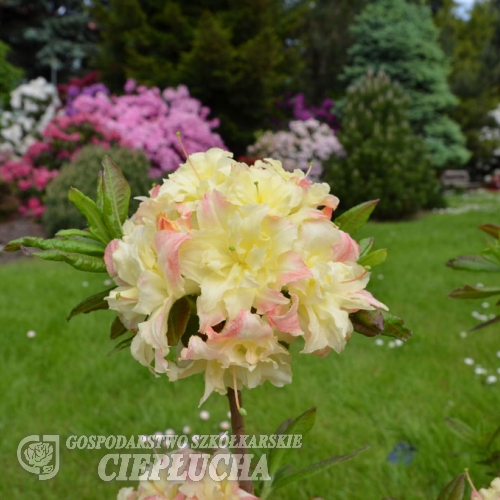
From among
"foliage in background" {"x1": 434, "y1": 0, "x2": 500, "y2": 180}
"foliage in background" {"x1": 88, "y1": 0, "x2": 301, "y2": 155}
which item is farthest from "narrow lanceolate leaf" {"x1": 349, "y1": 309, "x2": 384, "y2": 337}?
"foliage in background" {"x1": 434, "y1": 0, "x2": 500, "y2": 180}

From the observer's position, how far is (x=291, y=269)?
0.67 metres

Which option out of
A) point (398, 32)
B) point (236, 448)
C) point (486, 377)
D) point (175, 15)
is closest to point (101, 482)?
point (236, 448)

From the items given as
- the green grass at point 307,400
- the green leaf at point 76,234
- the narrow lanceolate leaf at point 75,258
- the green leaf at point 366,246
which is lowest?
the green grass at point 307,400

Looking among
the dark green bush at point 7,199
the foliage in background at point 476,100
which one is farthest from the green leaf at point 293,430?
the foliage in background at point 476,100

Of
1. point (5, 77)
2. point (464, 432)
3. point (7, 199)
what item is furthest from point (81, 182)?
point (5, 77)

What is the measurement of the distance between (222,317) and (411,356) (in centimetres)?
252

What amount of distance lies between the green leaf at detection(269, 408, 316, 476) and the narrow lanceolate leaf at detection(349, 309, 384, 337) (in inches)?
7.8

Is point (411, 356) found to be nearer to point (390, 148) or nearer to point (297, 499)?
point (297, 499)

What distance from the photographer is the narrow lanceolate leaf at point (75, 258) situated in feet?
2.52

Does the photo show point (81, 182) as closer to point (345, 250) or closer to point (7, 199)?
point (7, 199)

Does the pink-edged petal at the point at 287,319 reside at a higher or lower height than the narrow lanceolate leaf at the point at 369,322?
higher

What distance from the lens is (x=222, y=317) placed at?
66 centimetres

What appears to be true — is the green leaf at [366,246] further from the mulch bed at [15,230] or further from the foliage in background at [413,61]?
the foliage in background at [413,61]

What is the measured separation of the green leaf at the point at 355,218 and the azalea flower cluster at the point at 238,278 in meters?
0.12
